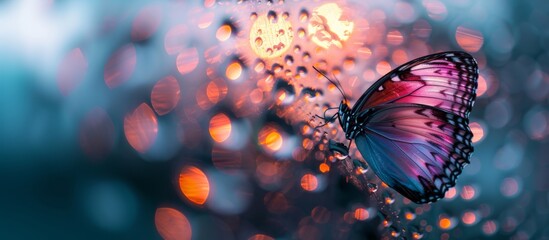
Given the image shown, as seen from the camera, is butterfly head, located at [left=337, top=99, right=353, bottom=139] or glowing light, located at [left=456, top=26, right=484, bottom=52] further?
glowing light, located at [left=456, top=26, right=484, bottom=52]

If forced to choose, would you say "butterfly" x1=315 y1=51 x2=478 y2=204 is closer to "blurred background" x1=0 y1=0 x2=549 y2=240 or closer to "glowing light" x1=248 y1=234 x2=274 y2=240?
"blurred background" x1=0 y1=0 x2=549 y2=240

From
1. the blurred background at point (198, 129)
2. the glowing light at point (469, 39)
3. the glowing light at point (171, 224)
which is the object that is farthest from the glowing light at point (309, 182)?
the glowing light at point (469, 39)

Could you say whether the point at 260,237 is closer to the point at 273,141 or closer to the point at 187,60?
the point at 273,141

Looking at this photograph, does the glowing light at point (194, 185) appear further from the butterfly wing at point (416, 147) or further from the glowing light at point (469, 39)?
the glowing light at point (469, 39)

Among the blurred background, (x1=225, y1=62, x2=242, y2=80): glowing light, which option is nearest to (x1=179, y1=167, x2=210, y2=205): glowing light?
the blurred background

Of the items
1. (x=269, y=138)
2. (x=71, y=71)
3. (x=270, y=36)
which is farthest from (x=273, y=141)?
(x=71, y=71)
